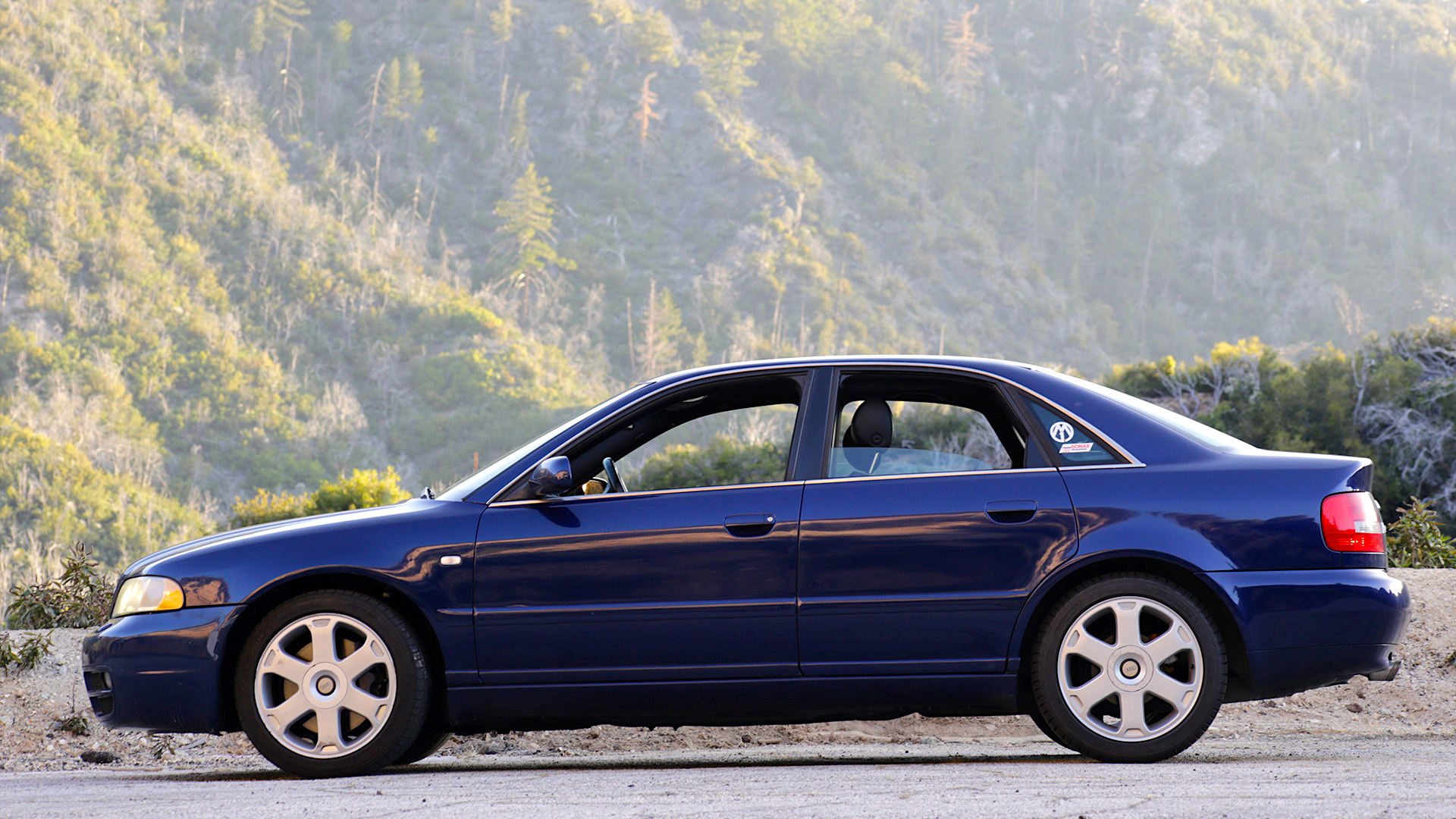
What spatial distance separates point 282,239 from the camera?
6366cm

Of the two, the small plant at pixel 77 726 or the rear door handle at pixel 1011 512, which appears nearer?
the rear door handle at pixel 1011 512

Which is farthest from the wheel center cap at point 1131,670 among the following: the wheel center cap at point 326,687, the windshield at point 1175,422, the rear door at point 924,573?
the wheel center cap at point 326,687

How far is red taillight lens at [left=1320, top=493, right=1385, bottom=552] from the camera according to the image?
177 inches

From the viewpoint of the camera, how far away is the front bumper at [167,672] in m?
4.70

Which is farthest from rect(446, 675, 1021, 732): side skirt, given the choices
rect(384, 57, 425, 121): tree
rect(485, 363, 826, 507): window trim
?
rect(384, 57, 425, 121): tree

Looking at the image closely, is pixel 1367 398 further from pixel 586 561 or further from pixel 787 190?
pixel 787 190

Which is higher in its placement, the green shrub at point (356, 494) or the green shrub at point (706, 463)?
the green shrub at point (706, 463)

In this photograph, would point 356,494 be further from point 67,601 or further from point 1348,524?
point 1348,524

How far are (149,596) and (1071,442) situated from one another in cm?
352

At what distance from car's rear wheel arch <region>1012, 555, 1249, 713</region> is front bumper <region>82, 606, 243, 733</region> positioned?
9.56 feet

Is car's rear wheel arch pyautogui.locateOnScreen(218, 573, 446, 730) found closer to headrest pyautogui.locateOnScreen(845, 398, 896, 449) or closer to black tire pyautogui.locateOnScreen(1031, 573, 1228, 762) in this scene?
headrest pyautogui.locateOnScreen(845, 398, 896, 449)

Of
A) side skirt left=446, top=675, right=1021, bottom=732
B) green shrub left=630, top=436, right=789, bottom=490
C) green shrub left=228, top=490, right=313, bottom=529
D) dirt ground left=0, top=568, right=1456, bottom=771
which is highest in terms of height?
green shrub left=630, top=436, right=789, bottom=490

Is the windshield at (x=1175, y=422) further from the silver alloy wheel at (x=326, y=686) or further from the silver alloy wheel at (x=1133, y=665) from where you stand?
the silver alloy wheel at (x=326, y=686)

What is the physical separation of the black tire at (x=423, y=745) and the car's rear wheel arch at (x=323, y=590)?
0.10 meters
